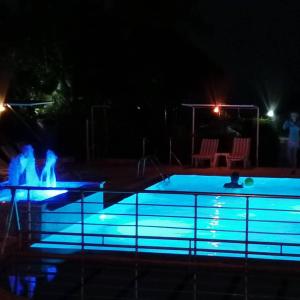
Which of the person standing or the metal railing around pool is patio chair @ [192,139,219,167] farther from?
the metal railing around pool

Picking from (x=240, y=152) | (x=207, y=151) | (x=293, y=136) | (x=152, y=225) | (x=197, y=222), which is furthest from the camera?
(x=207, y=151)

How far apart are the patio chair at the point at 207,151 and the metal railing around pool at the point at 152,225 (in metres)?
3.04

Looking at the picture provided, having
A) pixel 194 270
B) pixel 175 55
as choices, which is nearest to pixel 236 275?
pixel 194 270

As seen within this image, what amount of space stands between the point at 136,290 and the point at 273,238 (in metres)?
4.14

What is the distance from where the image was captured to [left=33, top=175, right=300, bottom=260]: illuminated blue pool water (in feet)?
23.6

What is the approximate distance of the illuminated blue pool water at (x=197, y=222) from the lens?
7.19 meters

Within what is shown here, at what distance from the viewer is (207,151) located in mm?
15562

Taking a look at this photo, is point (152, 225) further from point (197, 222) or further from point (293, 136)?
point (293, 136)

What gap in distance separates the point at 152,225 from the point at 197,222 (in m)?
0.78

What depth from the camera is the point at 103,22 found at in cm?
1955

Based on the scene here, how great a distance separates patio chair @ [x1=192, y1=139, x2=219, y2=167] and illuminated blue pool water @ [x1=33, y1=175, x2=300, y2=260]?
1.52 m

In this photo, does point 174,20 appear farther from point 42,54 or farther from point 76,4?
point 42,54

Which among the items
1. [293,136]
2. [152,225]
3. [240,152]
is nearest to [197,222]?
[152,225]

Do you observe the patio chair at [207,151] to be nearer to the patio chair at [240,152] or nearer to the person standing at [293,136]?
the patio chair at [240,152]
